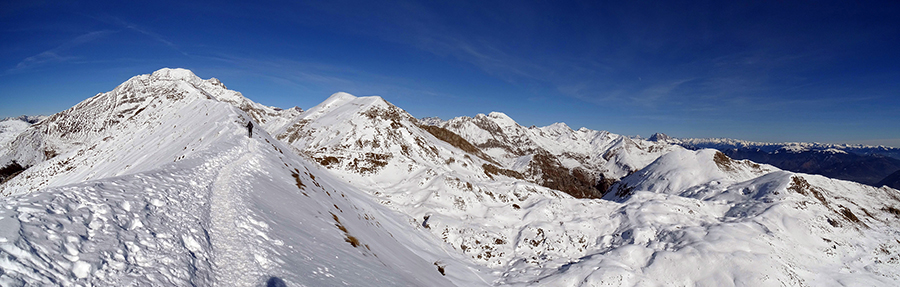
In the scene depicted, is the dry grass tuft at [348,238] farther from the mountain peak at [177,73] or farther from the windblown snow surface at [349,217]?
the mountain peak at [177,73]

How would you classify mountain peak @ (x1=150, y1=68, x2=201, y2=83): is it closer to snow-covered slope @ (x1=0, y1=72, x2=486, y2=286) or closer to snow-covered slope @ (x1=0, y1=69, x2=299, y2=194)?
snow-covered slope @ (x1=0, y1=69, x2=299, y2=194)

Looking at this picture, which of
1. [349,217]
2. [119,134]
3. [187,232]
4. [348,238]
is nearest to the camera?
[187,232]

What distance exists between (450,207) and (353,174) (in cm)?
2030

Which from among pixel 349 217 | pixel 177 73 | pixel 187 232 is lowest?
pixel 349 217

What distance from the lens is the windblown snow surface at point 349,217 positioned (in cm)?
929

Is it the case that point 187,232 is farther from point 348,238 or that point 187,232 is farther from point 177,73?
point 177,73

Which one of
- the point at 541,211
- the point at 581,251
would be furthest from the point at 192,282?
the point at 541,211

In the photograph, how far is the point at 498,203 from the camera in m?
50.9

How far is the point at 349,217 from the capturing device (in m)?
25.9

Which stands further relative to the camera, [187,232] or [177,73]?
[177,73]

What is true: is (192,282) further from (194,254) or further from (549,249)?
(549,249)

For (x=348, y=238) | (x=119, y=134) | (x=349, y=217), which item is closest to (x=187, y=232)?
(x=348, y=238)

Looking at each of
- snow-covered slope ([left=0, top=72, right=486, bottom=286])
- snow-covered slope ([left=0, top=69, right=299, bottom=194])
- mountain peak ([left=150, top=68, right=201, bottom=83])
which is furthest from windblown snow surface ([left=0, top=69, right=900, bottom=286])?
mountain peak ([left=150, top=68, right=201, bottom=83])

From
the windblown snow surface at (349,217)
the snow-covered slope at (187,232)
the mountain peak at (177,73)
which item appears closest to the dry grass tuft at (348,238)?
Result: the snow-covered slope at (187,232)
